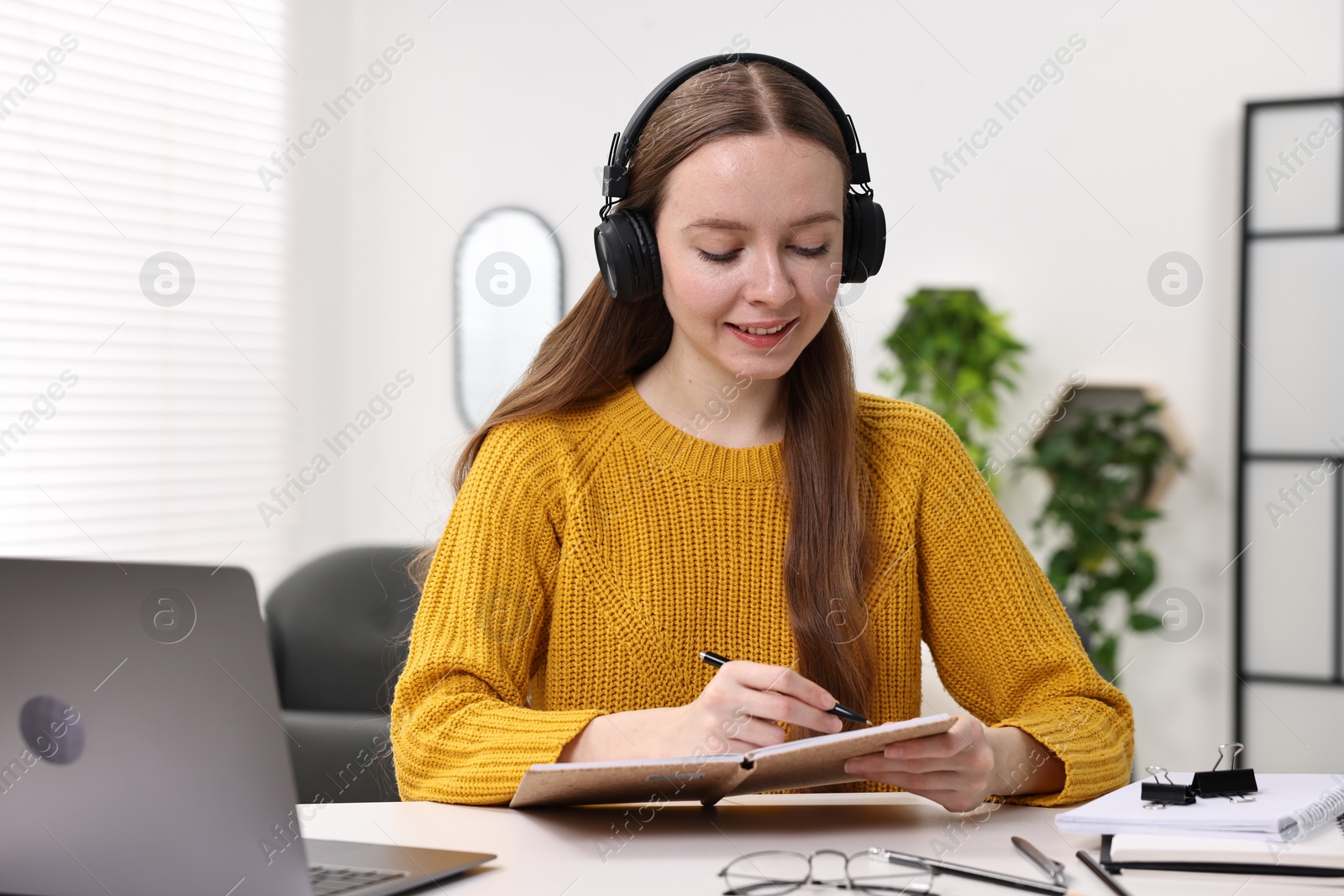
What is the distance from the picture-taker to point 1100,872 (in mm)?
896

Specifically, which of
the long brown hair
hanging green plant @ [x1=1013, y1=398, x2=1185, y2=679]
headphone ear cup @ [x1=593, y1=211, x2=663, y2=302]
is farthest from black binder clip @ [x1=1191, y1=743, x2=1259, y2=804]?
hanging green plant @ [x1=1013, y1=398, x2=1185, y2=679]

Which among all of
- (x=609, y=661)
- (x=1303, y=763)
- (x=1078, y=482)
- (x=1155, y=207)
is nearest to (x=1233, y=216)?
(x=1155, y=207)

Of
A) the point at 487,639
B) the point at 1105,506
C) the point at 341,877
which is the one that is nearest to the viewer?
the point at 341,877

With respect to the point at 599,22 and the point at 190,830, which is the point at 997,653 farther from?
the point at 599,22

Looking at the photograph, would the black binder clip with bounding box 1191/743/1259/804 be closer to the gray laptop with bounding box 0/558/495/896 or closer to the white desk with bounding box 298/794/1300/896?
the white desk with bounding box 298/794/1300/896

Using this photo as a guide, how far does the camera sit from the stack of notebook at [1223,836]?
2.95 ft

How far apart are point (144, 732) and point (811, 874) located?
47 cm

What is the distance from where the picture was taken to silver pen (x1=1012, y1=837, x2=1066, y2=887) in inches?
34.2

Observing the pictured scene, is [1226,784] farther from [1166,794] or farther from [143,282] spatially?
[143,282]

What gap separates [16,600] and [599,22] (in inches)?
119

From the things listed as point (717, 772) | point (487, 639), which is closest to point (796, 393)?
point (487, 639)

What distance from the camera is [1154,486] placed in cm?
309

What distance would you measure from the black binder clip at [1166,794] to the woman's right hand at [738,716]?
10.3 inches

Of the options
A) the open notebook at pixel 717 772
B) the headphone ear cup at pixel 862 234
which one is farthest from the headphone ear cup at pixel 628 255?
the open notebook at pixel 717 772
